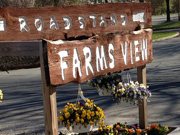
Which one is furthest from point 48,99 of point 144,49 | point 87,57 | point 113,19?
point 144,49

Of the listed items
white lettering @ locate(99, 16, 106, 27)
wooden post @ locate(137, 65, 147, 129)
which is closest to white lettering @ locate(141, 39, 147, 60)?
wooden post @ locate(137, 65, 147, 129)

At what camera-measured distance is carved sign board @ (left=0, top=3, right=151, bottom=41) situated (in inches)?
210

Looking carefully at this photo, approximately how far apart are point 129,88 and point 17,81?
34.3ft

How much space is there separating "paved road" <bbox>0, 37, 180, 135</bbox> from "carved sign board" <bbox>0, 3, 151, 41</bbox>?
2886 millimetres

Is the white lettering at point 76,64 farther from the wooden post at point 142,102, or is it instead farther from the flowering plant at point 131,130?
the wooden post at point 142,102

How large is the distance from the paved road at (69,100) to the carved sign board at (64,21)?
2.89 m

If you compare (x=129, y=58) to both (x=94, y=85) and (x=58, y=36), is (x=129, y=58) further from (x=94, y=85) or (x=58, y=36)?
(x=58, y=36)

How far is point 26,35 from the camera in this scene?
5.49 m

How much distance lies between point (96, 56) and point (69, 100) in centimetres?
686

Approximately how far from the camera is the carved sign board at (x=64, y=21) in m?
5.34

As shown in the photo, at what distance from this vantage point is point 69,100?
1259cm

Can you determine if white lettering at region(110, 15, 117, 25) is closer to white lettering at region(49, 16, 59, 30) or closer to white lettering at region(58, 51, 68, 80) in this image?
white lettering at region(49, 16, 59, 30)

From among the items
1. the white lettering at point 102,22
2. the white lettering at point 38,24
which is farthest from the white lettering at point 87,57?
the white lettering at point 102,22

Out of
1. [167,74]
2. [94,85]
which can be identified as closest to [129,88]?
[94,85]
